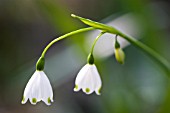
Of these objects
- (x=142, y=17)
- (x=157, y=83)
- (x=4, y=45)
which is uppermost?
(x=4, y=45)

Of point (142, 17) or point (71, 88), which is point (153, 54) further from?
point (71, 88)

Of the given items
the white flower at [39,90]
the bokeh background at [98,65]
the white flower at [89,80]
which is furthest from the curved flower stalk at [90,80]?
the bokeh background at [98,65]

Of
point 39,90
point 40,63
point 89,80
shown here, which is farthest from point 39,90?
point 89,80

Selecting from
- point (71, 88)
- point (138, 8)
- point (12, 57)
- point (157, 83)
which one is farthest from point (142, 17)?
point (12, 57)

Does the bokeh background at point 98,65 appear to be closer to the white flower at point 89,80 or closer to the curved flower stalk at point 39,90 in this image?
the white flower at point 89,80

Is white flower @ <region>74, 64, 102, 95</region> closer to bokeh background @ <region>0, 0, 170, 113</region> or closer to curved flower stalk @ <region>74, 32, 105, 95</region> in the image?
curved flower stalk @ <region>74, 32, 105, 95</region>

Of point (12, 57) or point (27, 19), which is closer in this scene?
point (12, 57)
